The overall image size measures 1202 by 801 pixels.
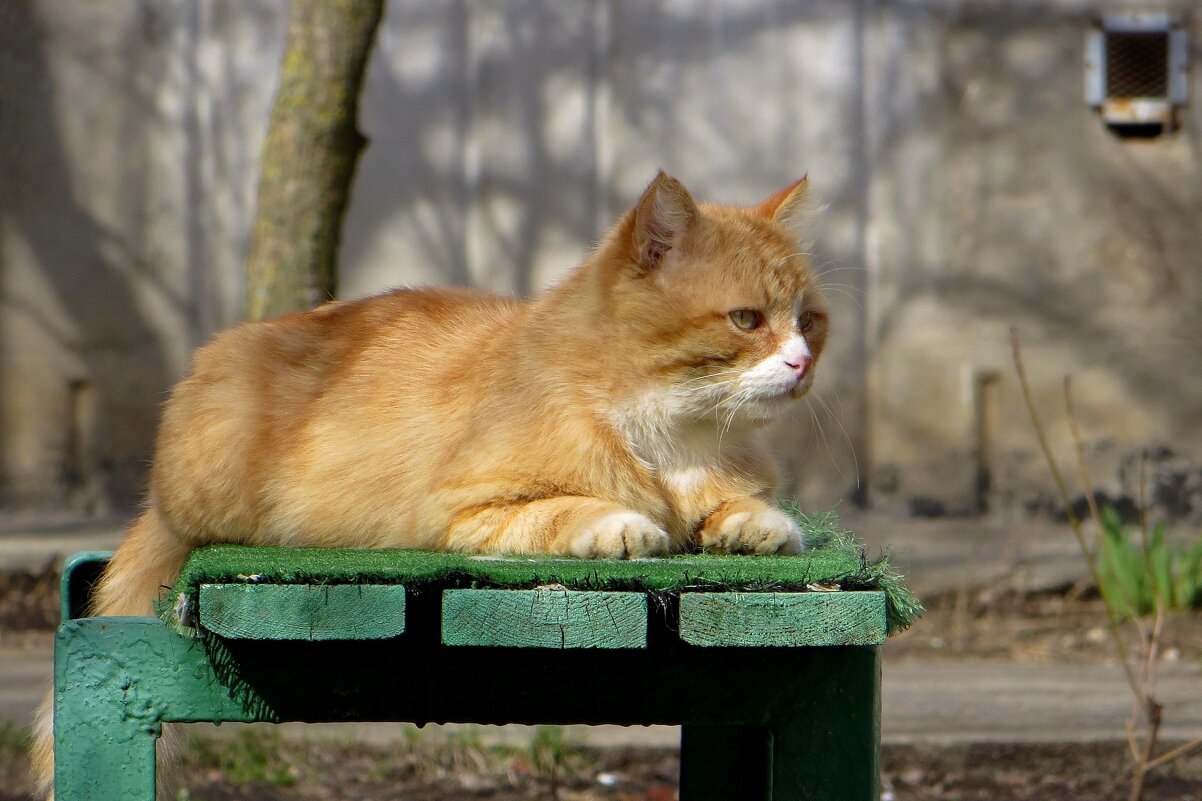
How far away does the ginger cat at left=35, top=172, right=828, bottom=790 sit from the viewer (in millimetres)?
2297

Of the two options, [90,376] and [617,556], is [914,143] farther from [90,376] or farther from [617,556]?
[617,556]

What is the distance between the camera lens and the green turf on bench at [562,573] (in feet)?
5.99

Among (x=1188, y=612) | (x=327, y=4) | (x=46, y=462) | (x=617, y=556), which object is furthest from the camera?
(x=46, y=462)

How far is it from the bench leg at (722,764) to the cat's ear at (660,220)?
1.09 m

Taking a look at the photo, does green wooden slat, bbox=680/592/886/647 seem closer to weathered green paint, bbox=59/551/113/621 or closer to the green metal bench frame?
the green metal bench frame

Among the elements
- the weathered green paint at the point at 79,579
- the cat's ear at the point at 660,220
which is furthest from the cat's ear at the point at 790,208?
the weathered green paint at the point at 79,579

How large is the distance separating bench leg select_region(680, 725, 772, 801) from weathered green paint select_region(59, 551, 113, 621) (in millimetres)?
1381

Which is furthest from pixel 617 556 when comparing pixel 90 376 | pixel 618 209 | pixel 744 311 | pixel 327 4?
pixel 90 376

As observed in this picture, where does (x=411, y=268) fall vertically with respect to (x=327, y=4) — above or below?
below

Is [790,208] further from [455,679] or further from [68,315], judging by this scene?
[68,315]

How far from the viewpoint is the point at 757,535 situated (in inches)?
89.6

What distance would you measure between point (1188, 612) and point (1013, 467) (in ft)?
3.37

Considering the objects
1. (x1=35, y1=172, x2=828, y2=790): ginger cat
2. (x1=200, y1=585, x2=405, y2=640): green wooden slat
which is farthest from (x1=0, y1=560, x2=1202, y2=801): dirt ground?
(x1=200, y1=585, x2=405, y2=640): green wooden slat

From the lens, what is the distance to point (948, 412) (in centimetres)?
617
